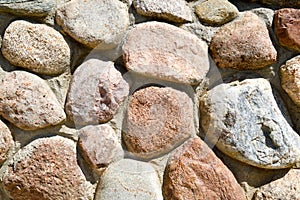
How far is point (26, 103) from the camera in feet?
3.40

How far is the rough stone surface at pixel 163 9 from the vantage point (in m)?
1.12

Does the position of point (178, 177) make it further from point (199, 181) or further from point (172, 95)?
point (172, 95)

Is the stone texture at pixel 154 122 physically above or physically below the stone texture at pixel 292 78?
below

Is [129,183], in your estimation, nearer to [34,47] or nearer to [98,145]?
[98,145]

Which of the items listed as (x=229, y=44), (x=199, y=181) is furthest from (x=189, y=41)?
(x=199, y=181)

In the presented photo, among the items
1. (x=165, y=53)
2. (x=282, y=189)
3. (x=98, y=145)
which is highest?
(x=165, y=53)

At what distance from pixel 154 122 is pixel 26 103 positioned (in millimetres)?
274

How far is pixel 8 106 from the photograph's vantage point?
1.03 meters

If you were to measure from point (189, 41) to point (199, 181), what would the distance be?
31cm

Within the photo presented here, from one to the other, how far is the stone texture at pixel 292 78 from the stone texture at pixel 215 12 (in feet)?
0.56

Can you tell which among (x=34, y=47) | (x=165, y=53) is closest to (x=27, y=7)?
(x=34, y=47)

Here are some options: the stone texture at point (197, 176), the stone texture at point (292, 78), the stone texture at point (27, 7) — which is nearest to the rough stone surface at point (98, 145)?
the stone texture at point (197, 176)

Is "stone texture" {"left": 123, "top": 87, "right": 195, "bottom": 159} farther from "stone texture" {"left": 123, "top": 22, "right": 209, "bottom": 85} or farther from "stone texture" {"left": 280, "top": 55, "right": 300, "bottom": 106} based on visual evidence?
"stone texture" {"left": 280, "top": 55, "right": 300, "bottom": 106}

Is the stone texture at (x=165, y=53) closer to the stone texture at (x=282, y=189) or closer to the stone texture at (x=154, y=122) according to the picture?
the stone texture at (x=154, y=122)
